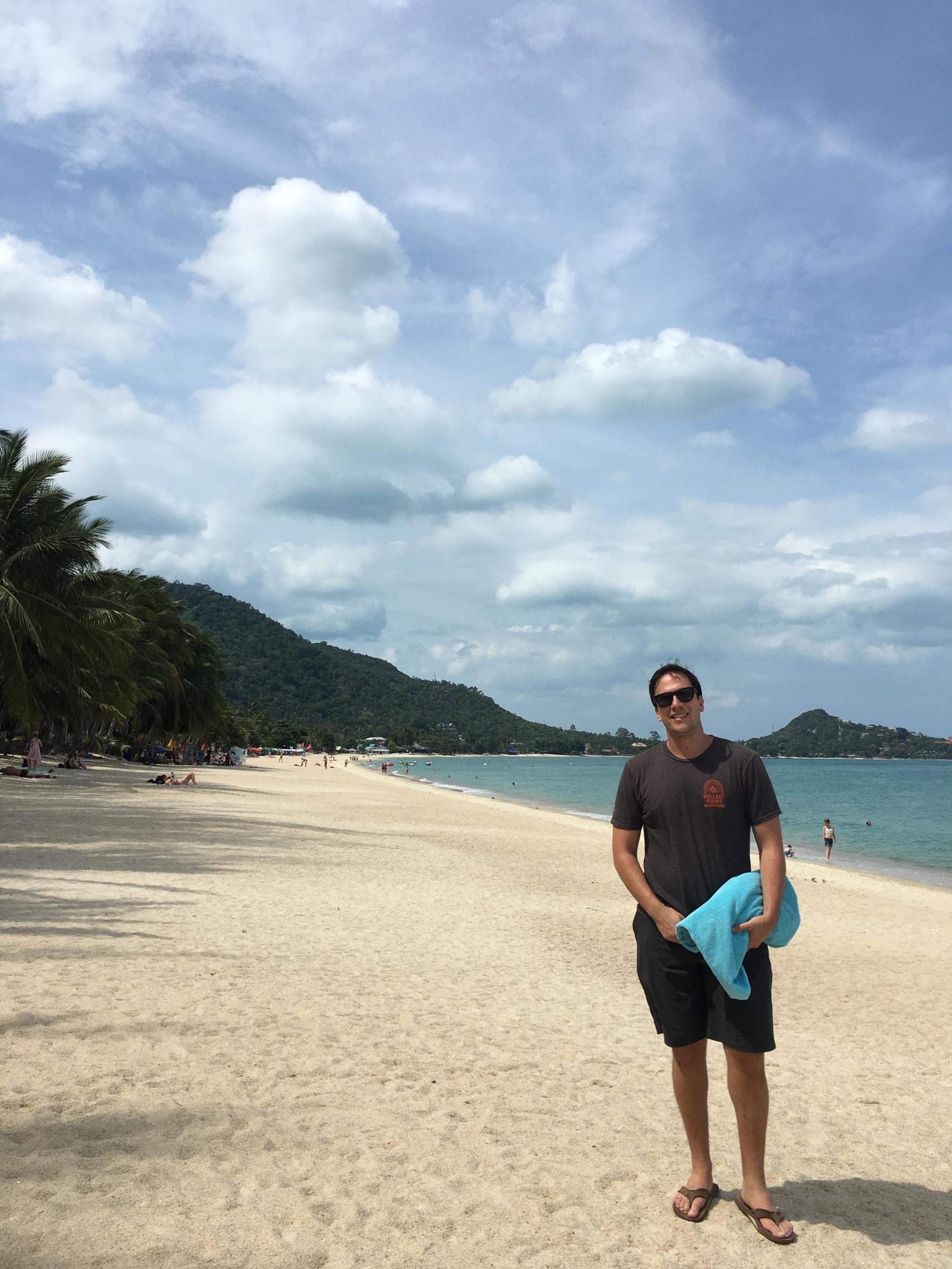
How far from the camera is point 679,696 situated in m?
3.26

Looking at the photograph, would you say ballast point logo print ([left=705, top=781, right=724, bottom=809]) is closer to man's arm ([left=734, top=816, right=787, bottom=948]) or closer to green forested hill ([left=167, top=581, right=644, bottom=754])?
man's arm ([left=734, top=816, right=787, bottom=948])

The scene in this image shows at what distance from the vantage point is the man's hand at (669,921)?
3.07 m

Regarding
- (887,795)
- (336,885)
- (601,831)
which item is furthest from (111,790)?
(887,795)

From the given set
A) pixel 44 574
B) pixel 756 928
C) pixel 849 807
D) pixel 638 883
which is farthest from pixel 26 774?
pixel 849 807

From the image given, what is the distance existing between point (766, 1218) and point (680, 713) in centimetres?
184

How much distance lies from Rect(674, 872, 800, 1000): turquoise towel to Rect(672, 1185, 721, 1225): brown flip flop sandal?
36.0 inches

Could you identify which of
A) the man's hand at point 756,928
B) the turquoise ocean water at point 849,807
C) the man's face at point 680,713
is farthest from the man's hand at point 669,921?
the turquoise ocean water at point 849,807

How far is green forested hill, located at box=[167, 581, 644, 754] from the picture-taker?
140 meters

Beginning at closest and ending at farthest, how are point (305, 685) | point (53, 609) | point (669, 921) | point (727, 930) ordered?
point (727, 930)
point (669, 921)
point (53, 609)
point (305, 685)

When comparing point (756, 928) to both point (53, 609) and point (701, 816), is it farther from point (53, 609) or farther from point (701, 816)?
point (53, 609)

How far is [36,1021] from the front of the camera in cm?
493

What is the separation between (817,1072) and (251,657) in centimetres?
14397

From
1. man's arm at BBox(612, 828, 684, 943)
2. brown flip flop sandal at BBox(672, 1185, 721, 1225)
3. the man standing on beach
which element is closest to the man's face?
the man standing on beach

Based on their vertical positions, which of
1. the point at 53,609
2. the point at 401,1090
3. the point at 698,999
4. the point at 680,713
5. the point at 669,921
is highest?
the point at 53,609
